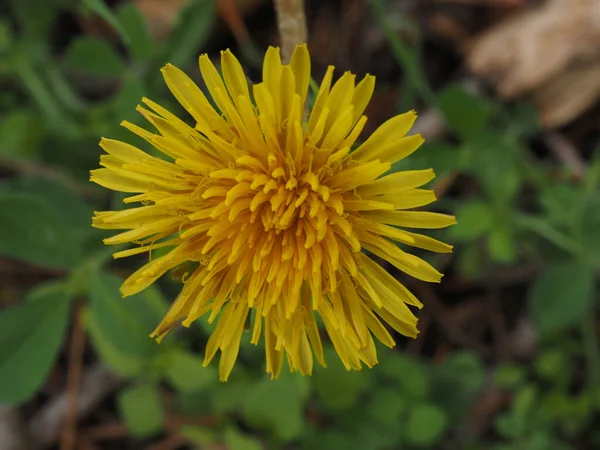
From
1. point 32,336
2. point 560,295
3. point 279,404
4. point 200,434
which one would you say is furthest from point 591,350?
point 32,336

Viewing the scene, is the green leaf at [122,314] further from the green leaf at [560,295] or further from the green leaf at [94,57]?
the green leaf at [560,295]

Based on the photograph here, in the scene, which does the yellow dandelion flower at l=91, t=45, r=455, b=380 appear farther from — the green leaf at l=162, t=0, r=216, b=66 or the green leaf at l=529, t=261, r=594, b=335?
the green leaf at l=529, t=261, r=594, b=335

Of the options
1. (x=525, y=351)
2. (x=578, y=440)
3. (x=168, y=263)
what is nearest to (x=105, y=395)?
(x=168, y=263)

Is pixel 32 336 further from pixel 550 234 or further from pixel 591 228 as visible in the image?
pixel 591 228

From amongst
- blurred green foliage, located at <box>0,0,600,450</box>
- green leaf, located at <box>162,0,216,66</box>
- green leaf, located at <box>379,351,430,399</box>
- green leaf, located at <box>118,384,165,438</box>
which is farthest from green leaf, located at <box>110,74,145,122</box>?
green leaf, located at <box>379,351,430,399</box>

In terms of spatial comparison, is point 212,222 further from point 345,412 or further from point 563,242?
point 563,242

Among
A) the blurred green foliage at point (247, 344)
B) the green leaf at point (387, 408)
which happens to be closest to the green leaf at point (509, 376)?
the blurred green foliage at point (247, 344)

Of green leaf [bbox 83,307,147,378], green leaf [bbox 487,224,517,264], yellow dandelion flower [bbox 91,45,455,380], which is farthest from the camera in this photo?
green leaf [bbox 83,307,147,378]
